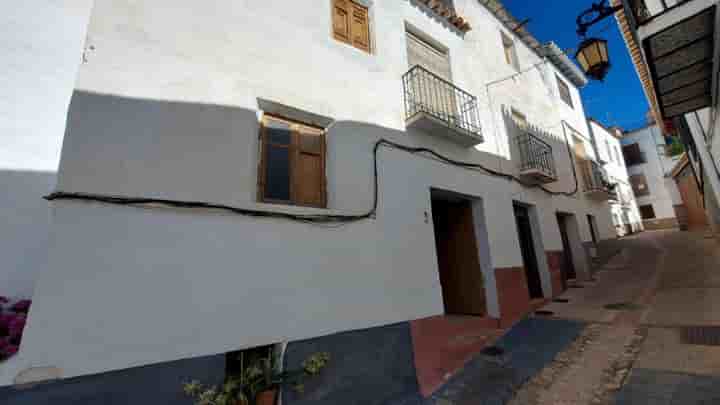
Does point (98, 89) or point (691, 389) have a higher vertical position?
point (98, 89)

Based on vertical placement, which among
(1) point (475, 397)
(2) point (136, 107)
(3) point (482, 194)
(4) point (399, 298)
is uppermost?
(2) point (136, 107)

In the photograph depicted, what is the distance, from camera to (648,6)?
4055 millimetres

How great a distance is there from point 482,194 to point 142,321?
210 inches

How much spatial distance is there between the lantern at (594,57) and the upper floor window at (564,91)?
748 cm

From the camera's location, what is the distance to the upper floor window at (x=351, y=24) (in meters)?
4.26

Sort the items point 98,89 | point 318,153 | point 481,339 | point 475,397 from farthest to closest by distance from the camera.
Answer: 1. point 481,339
2. point 318,153
3. point 475,397
4. point 98,89

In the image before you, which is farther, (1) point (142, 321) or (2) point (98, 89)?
(2) point (98, 89)

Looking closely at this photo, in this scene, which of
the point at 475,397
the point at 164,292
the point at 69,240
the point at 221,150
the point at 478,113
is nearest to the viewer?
the point at 69,240

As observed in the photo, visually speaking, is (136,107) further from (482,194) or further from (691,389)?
(691,389)

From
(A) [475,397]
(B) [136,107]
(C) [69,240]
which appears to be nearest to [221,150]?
(B) [136,107]

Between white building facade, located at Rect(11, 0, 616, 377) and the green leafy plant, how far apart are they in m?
0.22

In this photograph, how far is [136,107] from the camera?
251cm

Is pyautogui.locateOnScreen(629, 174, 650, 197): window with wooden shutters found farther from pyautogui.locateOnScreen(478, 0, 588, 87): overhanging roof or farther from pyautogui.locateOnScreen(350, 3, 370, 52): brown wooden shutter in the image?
pyautogui.locateOnScreen(350, 3, 370, 52): brown wooden shutter

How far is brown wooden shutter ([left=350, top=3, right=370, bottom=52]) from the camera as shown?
14.4ft
